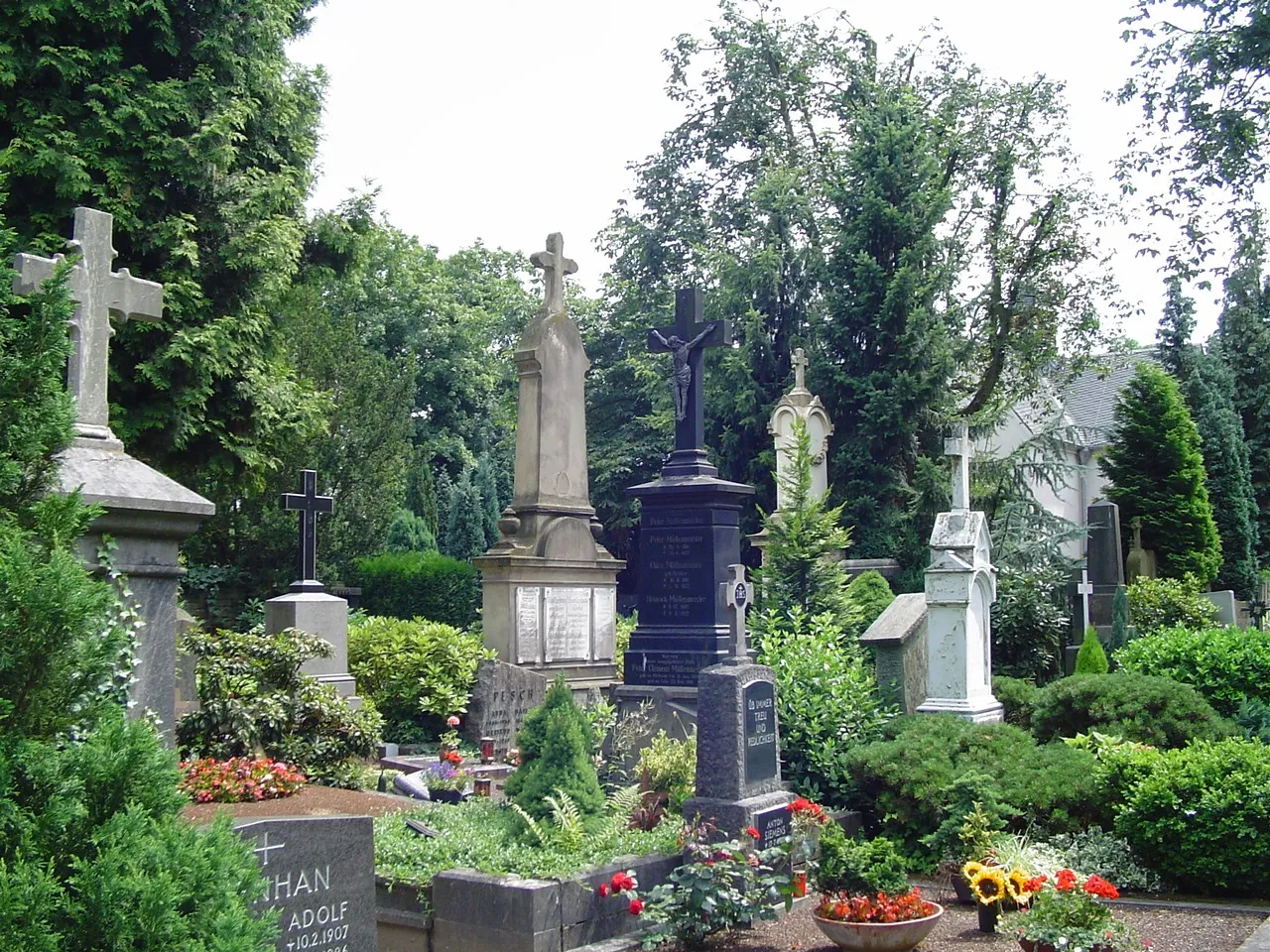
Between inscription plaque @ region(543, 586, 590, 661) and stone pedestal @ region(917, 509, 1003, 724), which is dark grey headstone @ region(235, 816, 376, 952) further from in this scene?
inscription plaque @ region(543, 586, 590, 661)

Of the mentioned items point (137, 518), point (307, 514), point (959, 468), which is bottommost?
point (137, 518)

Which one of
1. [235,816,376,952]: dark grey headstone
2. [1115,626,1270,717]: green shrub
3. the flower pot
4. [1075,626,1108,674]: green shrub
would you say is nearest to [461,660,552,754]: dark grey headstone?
[1075,626,1108,674]: green shrub

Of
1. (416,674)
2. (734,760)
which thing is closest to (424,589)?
(416,674)

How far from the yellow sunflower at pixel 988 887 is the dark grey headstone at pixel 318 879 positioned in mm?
3606

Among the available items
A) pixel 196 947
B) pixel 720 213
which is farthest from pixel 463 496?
pixel 196 947

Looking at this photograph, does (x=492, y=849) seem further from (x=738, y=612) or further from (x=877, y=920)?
(x=738, y=612)

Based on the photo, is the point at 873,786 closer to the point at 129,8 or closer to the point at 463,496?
the point at 129,8

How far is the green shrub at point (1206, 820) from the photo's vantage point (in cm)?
743

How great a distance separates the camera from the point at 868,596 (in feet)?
48.6

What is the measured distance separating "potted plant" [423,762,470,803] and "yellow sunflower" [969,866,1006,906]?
13.2ft

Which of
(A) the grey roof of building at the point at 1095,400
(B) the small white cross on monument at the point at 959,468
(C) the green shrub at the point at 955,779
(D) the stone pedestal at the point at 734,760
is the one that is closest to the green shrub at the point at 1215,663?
(B) the small white cross on monument at the point at 959,468

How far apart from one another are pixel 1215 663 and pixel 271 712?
29.9 feet

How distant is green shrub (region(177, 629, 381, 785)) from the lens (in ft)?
30.9

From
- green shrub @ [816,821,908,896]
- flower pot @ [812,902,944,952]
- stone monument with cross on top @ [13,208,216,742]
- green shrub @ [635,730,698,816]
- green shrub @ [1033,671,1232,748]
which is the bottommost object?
flower pot @ [812,902,944,952]
